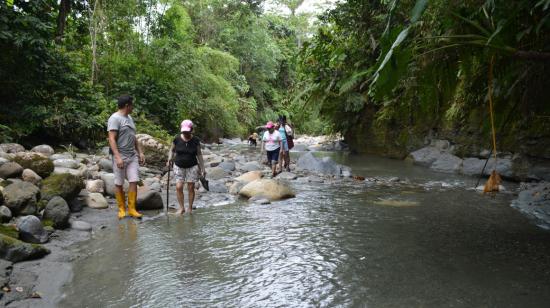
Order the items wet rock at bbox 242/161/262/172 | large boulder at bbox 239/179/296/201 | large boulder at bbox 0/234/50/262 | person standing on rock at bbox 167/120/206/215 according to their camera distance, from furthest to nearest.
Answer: wet rock at bbox 242/161/262/172 → large boulder at bbox 239/179/296/201 → person standing on rock at bbox 167/120/206/215 → large boulder at bbox 0/234/50/262

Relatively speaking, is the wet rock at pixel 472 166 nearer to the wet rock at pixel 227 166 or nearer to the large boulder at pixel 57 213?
the wet rock at pixel 227 166

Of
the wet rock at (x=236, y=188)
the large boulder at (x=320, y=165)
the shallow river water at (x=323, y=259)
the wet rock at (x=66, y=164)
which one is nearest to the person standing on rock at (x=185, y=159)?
the shallow river water at (x=323, y=259)

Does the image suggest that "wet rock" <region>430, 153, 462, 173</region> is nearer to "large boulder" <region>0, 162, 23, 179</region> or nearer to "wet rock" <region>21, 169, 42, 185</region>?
"wet rock" <region>21, 169, 42, 185</region>

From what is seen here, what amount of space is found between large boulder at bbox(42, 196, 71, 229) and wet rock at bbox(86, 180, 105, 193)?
1973 millimetres

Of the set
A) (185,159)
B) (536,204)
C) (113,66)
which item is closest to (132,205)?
(185,159)

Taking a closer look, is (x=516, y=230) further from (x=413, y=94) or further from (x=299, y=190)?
(x=299, y=190)

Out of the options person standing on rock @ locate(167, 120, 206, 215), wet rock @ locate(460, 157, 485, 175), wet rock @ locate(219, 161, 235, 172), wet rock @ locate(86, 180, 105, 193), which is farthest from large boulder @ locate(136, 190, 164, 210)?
wet rock @ locate(460, 157, 485, 175)

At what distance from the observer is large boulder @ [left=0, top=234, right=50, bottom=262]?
4.20m

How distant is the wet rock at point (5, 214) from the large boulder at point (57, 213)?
20.1 inches

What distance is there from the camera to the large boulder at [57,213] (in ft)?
18.7

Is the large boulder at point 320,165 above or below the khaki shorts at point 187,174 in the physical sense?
below

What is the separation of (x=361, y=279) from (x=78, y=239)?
3.66 metres

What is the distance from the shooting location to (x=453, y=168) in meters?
12.6

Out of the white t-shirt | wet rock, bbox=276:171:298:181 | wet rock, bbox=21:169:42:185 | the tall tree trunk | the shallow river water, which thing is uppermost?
the tall tree trunk
